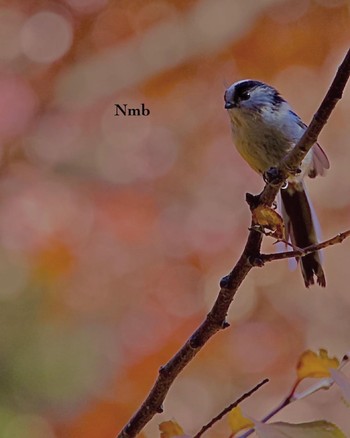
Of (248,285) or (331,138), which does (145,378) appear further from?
(331,138)

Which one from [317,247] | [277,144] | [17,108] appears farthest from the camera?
[17,108]

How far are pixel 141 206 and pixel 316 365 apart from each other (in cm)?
93

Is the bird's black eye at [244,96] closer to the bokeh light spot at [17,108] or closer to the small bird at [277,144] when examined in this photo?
the small bird at [277,144]

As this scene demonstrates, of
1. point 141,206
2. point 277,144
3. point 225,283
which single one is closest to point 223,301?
point 225,283

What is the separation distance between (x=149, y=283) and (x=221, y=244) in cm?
16

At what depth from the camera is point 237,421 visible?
406mm

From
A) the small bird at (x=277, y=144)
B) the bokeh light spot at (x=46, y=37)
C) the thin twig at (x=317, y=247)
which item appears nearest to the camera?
the thin twig at (x=317, y=247)

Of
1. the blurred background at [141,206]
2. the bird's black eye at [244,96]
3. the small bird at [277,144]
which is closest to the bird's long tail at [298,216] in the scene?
the small bird at [277,144]

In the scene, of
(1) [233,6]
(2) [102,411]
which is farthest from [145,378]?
(1) [233,6]

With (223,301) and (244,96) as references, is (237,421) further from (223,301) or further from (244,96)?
(244,96)

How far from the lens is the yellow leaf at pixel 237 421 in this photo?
0.40m

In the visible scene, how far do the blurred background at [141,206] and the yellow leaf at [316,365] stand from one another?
33.1 inches

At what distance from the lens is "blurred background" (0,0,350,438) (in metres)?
1.26

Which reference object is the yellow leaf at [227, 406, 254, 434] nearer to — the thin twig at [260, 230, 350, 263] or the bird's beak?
the thin twig at [260, 230, 350, 263]
